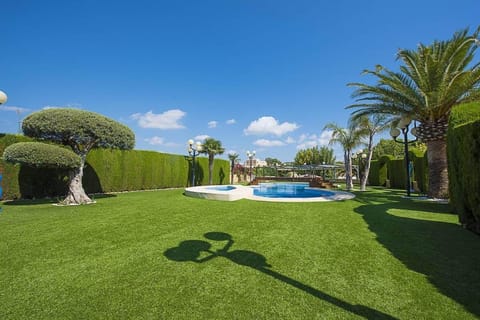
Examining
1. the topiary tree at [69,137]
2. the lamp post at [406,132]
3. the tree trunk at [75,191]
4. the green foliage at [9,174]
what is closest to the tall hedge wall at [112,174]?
the green foliage at [9,174]

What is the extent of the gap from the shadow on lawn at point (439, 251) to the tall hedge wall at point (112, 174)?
43.7 feet

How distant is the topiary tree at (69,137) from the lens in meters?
7.35

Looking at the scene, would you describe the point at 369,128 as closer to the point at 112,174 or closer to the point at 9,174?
the point at 112,174

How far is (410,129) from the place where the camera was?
11836mm

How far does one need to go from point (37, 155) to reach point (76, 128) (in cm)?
152

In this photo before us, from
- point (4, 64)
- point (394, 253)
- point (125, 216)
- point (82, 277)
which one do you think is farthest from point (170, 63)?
point (394, 253)

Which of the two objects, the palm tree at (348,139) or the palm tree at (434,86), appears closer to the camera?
the palm tree at (434,86)

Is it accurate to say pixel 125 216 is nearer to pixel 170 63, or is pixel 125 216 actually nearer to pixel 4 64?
pixel 4 64

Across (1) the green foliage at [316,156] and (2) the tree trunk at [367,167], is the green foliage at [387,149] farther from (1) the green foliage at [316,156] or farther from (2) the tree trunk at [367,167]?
(2) the tree trunk at [367,167]

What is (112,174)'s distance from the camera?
43.6 feet

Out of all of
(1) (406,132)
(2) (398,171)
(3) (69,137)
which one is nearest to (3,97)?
(3) (69,137)

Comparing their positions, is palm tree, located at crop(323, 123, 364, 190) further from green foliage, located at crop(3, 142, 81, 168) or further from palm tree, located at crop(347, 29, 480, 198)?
green foliage, located at crop(3, 142, 81, 168)

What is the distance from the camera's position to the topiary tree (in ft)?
24.1

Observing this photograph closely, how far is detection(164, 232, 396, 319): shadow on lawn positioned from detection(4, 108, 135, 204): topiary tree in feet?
22.5
